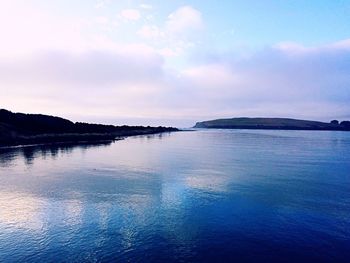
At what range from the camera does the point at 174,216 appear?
2741 cm

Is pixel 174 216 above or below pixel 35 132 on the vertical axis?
below

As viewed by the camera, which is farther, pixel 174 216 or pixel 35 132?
pixel 35 132

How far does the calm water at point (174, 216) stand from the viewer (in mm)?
20594

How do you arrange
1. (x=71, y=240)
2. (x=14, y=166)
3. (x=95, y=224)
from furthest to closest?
(x=14, y=166) → (x=95, y=224) → (x=71, y=240)

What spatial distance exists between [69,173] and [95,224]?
85.3ft

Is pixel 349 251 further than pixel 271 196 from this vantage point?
No

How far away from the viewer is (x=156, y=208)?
29.7 meters

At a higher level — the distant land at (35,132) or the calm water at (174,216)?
the distant land at (35,132)

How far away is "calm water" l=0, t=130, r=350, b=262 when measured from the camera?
2059 centimetres

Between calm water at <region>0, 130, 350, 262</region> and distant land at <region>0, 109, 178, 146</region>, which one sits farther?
distant land at <region>0, 109, 178, 146</region>

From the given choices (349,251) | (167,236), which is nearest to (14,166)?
(167,236)

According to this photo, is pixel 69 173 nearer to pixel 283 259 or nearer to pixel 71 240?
pixel 71 240

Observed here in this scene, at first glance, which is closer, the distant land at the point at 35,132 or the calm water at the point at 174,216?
the calm water at the point at 174,216

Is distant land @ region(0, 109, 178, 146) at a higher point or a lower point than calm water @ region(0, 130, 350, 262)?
higher
